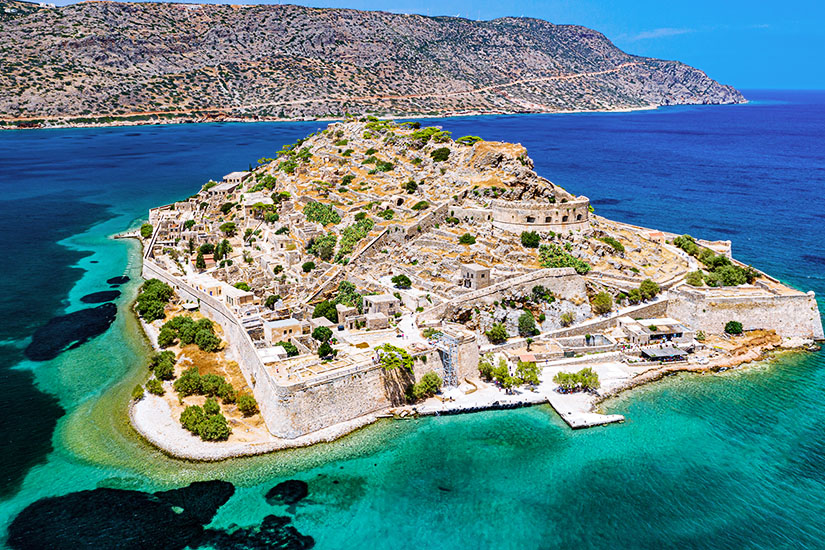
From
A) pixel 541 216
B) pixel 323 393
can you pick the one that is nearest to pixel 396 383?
pixel 323 393

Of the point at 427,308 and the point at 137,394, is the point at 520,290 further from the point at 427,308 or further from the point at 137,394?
the point at 137,394

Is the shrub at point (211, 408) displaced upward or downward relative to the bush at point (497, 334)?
downward

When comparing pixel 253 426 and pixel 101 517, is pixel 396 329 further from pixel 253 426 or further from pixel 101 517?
pixel 101 517

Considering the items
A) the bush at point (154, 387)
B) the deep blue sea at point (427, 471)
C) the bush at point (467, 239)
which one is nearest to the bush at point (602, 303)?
the deep blue sea at point (427, 471)

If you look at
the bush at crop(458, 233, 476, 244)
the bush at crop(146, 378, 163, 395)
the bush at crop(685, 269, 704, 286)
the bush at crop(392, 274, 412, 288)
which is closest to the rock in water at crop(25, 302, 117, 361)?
the bush at crop(146, 378, 163, 395)

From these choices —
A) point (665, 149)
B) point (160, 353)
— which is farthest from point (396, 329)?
point (665, 149)

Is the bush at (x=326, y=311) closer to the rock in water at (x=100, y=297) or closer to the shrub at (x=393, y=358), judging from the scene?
the shrub at (x=393, y=358)
